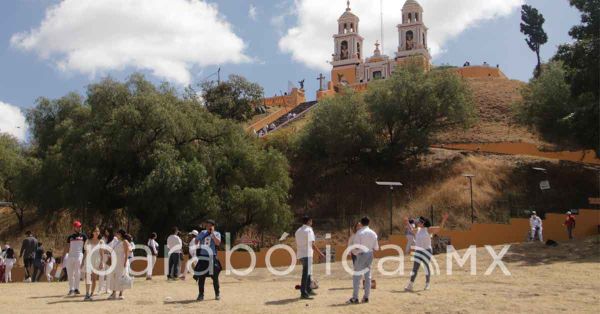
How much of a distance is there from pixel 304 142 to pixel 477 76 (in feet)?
113

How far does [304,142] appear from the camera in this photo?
38.0 metres

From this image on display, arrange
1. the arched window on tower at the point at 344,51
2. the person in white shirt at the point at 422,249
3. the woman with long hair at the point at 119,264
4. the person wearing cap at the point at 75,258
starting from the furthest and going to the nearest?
the arched window on tower at the point at 344,51 → the person wearing cap at the point at 75,258 → the person in white shirt at the point at 422,249 → the woman with long hair at the point at 119,264

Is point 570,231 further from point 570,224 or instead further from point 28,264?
point 28,264

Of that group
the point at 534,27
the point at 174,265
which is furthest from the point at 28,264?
the point at 534,27

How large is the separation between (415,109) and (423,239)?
24.5m

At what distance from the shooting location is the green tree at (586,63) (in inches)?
896

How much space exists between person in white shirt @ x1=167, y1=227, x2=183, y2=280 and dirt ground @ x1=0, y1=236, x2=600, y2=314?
350 mm

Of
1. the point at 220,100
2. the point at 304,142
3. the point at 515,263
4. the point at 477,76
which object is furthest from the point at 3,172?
the point at 477,76

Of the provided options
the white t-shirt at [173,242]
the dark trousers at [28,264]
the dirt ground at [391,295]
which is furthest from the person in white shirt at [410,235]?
the dark trousers at [28,264]

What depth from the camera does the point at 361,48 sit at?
8788 centimetres

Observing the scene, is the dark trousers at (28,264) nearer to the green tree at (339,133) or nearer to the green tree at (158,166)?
the green tree at (158,166)

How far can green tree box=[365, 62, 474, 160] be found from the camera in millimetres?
35469

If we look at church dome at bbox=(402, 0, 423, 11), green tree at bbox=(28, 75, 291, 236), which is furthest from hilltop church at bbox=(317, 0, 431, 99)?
green tree at bbox=(28, 75, 291, 236)

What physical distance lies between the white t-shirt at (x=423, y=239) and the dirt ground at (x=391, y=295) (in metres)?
0.88
